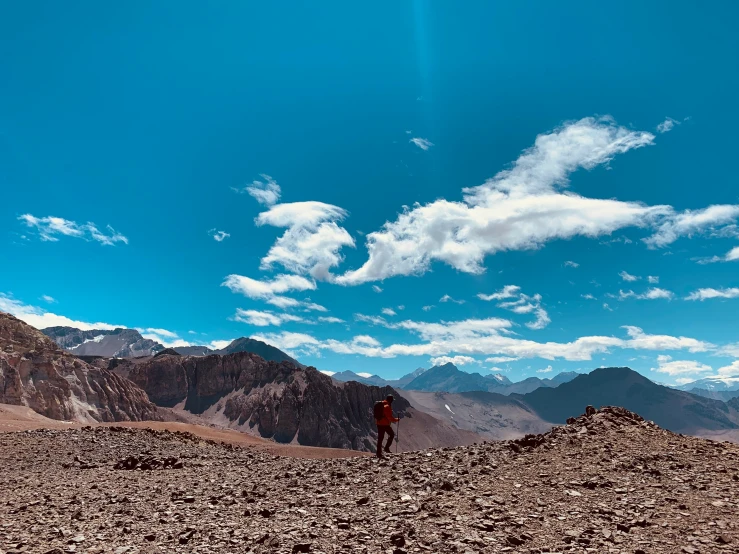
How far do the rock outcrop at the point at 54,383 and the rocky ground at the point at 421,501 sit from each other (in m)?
133

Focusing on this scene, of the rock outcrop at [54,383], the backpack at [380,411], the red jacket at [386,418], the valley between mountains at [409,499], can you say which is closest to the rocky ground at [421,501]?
the valley between mountains at [409,499]

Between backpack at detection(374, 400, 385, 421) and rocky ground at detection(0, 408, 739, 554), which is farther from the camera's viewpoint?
backpack at detection(374, 400, 385, 421)

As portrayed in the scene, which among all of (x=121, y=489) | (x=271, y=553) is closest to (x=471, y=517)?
(x=271, y=553)

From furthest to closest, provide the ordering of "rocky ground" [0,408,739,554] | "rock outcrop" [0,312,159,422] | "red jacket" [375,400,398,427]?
1. "rock outcrop" [0,312,159,422]
2. "red jacket" [375,400,398,427]
3. "rocky ground" [0,408,739,554]

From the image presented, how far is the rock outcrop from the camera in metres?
122

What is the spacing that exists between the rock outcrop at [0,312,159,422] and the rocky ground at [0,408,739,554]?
437 ft

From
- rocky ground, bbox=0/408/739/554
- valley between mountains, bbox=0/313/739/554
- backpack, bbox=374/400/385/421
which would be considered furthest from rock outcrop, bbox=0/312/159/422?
backpack, bbox=374/400/385/421

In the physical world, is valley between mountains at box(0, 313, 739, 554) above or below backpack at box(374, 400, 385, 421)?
below

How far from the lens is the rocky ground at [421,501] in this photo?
26.4 ft

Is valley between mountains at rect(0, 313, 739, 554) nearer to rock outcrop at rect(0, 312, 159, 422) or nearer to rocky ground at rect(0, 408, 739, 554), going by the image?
rocky ground at rect(0, 408, 739, 554)

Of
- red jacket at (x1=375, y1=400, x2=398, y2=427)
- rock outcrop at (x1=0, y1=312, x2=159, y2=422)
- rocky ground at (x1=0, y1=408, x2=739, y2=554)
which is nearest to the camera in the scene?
rocky ground at (x1=0, y1=408, x2=739, y2=554)

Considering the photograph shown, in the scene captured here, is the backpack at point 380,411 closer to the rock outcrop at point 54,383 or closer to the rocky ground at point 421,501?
the rocky ground at point 421,501

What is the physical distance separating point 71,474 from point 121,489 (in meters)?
4.05

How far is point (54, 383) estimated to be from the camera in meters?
132
